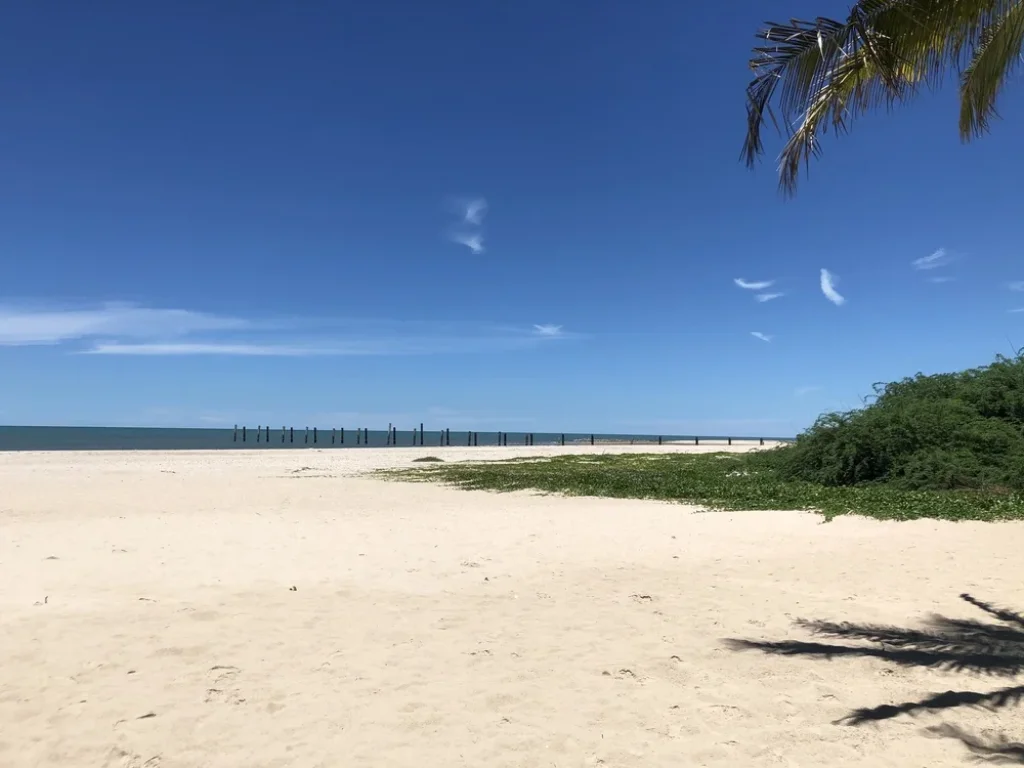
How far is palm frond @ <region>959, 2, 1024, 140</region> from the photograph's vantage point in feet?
19.1

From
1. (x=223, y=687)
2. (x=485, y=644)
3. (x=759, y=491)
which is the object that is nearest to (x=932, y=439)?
(x=759, y=491)

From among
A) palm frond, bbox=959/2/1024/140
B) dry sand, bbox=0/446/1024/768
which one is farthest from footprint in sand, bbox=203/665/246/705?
palm frond, bbox=959/2/1024/140

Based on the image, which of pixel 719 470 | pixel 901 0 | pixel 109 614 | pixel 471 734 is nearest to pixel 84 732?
pixel 471 734

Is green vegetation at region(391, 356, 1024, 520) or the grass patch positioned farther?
green vegetation at region(391, 356, 1024, 520)

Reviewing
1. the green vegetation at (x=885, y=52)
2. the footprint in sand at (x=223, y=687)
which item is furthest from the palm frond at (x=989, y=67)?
the footprint in sand at (x=223, y=687)

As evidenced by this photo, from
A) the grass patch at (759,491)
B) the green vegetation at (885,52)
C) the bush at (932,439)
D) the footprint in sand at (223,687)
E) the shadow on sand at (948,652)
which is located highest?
the green vegetation at (885,52)

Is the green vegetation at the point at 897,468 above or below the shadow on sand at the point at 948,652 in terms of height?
above

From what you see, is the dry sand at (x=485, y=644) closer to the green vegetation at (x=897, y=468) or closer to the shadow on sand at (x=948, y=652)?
the shadow on sand at (x=948, y=652)

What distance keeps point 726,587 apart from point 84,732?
6.62m

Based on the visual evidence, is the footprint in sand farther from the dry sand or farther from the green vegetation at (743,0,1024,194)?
the green vegetation at (743,0,1024,194)

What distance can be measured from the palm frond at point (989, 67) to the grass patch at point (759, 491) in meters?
8.12

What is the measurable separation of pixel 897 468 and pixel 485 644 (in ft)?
51.7

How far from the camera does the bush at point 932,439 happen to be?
17.1 m

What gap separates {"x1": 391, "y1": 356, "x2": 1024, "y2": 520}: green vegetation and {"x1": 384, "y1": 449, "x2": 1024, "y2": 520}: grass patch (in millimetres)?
29
